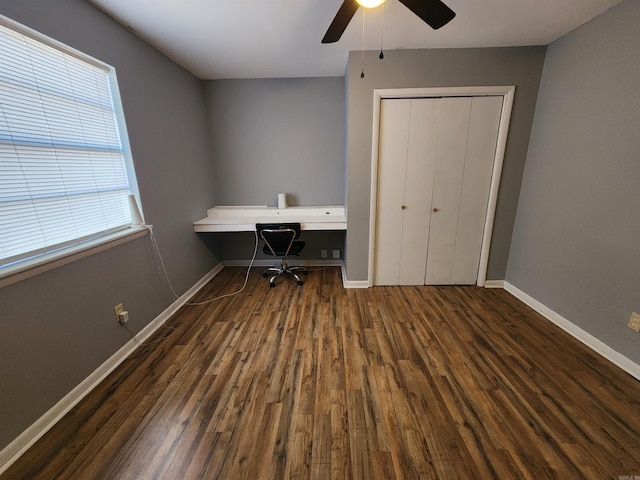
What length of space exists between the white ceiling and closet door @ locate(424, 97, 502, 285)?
0.58 meters

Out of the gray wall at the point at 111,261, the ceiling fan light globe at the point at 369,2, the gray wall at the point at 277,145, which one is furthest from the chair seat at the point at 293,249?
the ceiling fan light globe at the point at 369,2

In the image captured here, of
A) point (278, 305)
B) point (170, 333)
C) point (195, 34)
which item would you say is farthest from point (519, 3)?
point (170, 333)

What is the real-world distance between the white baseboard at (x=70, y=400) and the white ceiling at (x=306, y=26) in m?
2.45

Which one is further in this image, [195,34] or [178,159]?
[178,159]

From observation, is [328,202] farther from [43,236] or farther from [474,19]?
[43,236]

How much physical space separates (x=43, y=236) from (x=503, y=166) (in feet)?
12.6

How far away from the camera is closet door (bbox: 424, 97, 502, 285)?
2512 millimetres

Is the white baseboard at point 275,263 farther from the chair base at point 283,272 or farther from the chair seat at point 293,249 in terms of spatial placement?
the chair seat at point 293,249

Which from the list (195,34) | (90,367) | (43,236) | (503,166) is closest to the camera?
(43,236)

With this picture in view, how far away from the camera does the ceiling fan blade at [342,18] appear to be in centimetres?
137

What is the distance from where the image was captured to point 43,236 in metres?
1.45

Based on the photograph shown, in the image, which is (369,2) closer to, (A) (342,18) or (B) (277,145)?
(A) (342,18)

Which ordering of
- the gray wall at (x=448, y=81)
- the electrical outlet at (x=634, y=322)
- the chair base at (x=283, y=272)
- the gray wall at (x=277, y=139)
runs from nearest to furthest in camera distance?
the electrical outlet at (x=634, y=322) → the gray wall at (x=448, y=81) → the chair base at (x=283, y=272) → the gray wall at (x=277, y=139)

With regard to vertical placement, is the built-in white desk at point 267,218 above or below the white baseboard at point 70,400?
above
